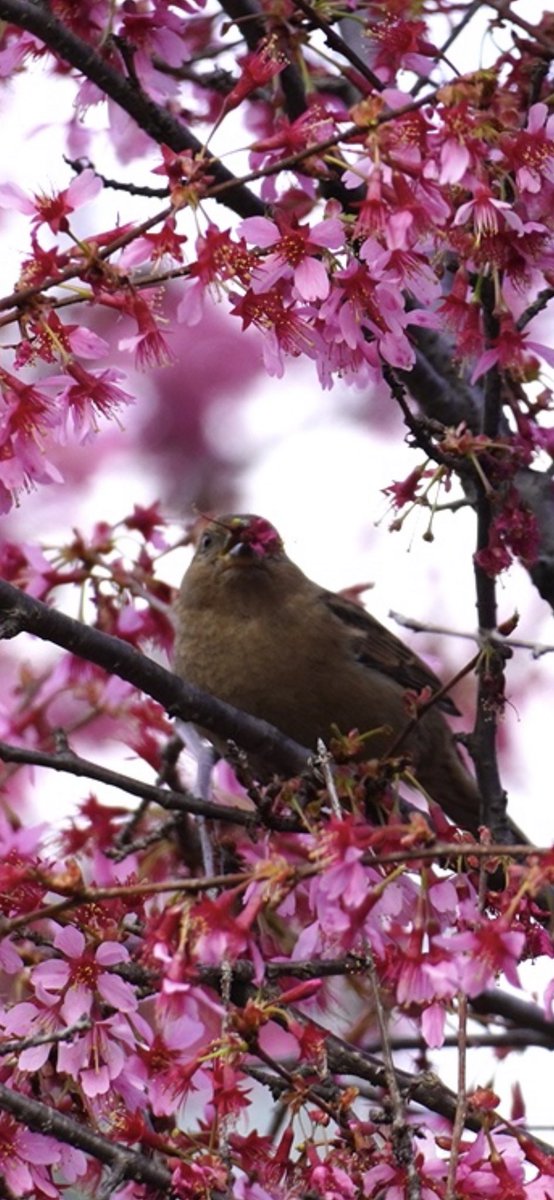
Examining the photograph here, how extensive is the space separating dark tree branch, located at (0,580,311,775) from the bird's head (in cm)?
94

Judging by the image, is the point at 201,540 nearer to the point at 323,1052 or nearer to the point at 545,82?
the point at 545,82

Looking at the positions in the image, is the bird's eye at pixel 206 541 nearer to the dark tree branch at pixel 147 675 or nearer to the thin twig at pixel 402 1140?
the dark tree branch at pixel 147 675

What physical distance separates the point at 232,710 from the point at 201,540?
1.54 m

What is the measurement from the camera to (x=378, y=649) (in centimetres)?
499

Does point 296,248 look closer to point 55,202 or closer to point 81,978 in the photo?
point 55,202

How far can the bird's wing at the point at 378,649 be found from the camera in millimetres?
4945

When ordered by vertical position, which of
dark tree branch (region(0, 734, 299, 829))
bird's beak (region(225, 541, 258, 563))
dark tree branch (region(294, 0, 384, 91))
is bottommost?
dark tree branch (region(0, 734, 299, 829))

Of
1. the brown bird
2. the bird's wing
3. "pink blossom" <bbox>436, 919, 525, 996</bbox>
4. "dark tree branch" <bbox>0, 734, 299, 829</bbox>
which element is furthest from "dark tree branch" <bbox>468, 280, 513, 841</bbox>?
the bird's wing

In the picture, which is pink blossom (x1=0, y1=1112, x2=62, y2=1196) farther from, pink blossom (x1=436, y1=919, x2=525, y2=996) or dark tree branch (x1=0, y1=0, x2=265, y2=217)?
dark tree branch (x1=0, y1=0, x2=265, y2=217)

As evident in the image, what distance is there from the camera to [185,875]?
162 inches

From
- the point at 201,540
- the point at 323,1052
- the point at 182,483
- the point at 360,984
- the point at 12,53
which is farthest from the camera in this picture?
the point at 182,483

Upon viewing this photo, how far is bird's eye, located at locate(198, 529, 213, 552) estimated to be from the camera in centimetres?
500

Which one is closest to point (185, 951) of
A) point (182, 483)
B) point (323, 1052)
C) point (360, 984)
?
point (323, 1052)

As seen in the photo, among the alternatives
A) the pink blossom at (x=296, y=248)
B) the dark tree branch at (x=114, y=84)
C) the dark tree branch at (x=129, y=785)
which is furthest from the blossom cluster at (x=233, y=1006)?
the dark tree branch at (x=114, y=84)
